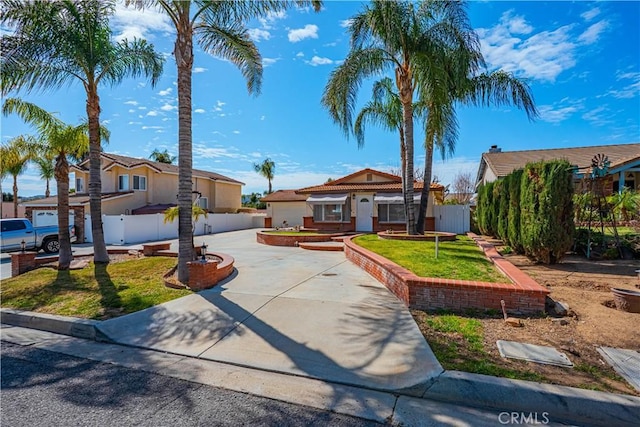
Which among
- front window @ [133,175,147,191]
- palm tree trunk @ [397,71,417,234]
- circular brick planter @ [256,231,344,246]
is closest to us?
palm tree trunk @ [397,71,417,234]

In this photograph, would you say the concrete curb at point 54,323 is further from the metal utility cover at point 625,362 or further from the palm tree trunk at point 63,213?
the metal utility cover at point 625,362

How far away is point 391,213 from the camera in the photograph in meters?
24.0

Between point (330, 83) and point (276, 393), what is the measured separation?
43.7 ft

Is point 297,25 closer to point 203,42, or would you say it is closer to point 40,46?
point 203,42

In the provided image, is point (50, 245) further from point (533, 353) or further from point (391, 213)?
point (533, 353)

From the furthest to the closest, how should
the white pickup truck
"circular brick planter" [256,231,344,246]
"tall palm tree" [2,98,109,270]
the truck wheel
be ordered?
"circular brick planter" [256,231,344,246] < the truck wheel < the white pickup truck < "tall palm tree" [2,98,109,270]

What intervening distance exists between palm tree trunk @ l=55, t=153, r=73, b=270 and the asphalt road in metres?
7.93

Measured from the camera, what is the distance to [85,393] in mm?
3996

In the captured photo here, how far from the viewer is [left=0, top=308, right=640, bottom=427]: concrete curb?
3.31 meters

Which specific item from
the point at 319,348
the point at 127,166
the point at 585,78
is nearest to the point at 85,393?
the point at 319,348

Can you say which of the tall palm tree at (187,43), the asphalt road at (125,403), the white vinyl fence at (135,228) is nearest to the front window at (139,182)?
the white vinyl fence at (135,228)

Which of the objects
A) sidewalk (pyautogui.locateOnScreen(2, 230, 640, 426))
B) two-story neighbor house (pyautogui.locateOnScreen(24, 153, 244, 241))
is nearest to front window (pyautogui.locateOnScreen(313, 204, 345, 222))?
two-story neighbor house (pyautogui.locateOnScreen(24, 153, 244, 241))

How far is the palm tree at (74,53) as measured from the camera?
31.9 feet

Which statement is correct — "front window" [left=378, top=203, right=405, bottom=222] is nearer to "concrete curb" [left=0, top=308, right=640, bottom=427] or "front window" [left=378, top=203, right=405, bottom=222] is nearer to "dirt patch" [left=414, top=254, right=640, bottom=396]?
"dirt patch" [left=414, top=254, right=640, bottom=396]
